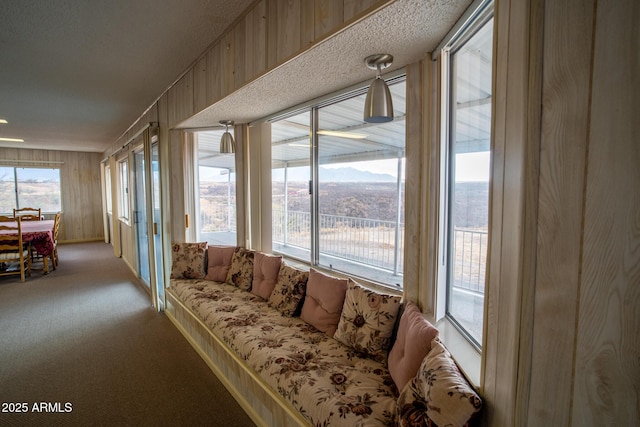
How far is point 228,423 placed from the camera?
192cm

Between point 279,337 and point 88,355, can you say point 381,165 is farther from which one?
point 88,355

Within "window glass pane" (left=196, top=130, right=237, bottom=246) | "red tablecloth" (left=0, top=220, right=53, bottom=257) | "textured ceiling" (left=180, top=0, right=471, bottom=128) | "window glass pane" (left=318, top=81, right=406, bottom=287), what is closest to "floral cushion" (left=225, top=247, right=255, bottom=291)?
"window glass pane" (left=196, top=130, right=237, bottom=246)

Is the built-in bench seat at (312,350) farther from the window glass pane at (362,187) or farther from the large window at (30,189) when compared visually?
the large window at (30,189)

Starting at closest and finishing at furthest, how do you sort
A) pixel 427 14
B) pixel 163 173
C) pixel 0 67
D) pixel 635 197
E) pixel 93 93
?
pixel 635 197
pixel 427 14
pixel 0 67
pixel 93 93
pixel 163 173

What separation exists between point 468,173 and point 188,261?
2.93 metres

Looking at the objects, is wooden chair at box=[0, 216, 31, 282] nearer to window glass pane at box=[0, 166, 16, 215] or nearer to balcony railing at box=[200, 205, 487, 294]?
window glass pane at box=[0, 166, 16, 215]

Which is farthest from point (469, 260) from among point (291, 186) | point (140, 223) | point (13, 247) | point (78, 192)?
point (78, 192)

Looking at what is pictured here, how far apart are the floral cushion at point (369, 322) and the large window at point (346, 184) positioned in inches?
12.0

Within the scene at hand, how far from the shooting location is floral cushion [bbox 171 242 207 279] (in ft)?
10.8

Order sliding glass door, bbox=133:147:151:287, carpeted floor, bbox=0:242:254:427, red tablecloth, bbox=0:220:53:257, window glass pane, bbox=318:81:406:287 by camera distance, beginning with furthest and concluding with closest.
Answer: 1. red tablecloth, bbox=0:220:53:257
2. sliding glass door, bbox=133:147:151:287
3. window glass pane, bbox=318:81:406:287
4. carpeted floor, bbox=0:242:254:427

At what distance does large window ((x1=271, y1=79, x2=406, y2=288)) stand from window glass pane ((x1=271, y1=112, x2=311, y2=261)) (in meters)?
0.01

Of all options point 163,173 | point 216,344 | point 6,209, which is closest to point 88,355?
point 216,344

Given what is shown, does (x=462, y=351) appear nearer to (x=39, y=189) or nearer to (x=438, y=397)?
(x=438, y=397)

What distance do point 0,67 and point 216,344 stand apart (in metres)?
3.04
